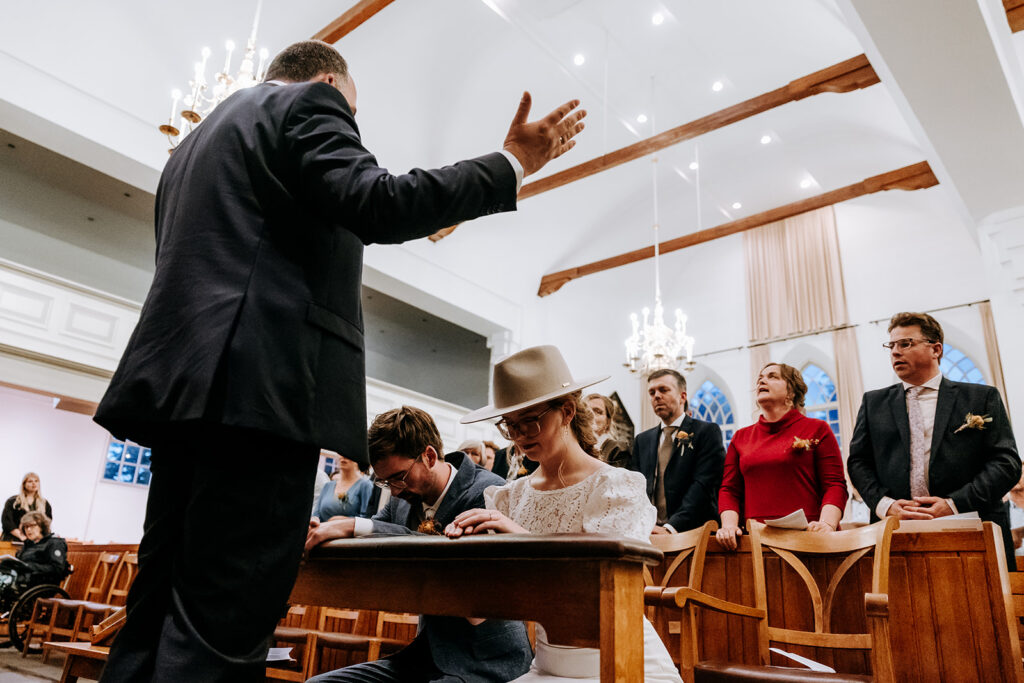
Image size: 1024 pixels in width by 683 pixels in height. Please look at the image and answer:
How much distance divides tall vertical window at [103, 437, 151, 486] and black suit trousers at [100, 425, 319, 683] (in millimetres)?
13525

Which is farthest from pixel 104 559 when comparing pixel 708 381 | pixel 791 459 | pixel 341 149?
pixel 708 381

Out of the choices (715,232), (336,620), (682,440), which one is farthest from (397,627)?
(715,232)

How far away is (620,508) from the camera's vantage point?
1642mm

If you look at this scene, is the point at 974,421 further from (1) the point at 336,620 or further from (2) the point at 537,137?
(1) the point at 336,620

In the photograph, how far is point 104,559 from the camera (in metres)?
6.49

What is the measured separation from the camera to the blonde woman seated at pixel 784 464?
3283 millimetres

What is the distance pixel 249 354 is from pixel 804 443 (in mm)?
2860

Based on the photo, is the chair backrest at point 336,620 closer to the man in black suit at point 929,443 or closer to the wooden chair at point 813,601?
the wooden chair at point 813,601

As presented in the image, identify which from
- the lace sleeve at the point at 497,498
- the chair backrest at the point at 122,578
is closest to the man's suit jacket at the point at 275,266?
the lace sleeve at the point at 497,498

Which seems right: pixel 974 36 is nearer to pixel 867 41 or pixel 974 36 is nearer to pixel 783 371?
pixel 867 41

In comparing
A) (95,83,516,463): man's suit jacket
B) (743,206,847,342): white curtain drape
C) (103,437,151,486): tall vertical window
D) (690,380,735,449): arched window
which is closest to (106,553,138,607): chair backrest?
(95,83,516,463): man's suit jacket

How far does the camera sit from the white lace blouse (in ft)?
5.32

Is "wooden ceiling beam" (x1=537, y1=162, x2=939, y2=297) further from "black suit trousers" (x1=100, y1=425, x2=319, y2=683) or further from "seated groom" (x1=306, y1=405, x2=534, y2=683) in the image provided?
"black suit trousers" (x1=100, y1=425, x2=319, y2=683)

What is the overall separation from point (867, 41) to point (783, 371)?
85.8 inches
